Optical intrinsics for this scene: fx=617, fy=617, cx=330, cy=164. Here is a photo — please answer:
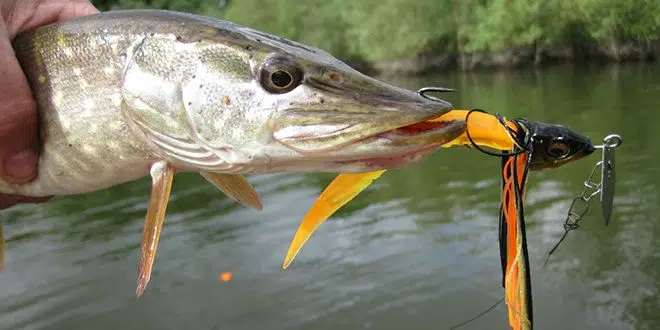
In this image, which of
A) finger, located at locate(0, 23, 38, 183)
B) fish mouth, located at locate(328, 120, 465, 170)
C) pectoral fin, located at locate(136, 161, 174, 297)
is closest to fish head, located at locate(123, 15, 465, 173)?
fish mouth, located at locate(328, 120, 465, 170)

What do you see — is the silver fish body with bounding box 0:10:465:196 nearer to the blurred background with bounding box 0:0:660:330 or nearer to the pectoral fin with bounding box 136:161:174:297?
the pectoral fin with bounding box 136:161:174:297

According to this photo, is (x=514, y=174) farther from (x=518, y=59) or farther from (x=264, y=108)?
(x=518, y=59)

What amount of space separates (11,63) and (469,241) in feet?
20.8

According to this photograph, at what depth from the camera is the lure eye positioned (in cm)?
224

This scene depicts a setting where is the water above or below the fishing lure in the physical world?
below

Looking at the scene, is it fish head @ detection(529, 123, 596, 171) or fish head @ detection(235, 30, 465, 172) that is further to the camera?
fish head @ detection(529, 123, 596, 171)

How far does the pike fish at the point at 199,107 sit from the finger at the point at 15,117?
4 cm

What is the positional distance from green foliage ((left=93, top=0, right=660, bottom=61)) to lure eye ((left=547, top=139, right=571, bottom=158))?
1202 inches

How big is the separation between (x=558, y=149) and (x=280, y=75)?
3.74 ft

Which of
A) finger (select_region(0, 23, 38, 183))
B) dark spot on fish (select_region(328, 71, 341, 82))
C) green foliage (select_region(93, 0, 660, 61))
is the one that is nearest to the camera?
dark spot on fish (select_region(328, 71, 341, 82))

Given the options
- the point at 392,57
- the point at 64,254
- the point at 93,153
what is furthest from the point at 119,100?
the point at 392,57

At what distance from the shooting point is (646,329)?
539 centimetres

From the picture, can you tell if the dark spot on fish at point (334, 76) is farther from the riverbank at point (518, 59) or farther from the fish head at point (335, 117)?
the riverbank at point (518, 59)

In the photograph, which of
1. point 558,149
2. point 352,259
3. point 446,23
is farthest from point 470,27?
point 558,149
